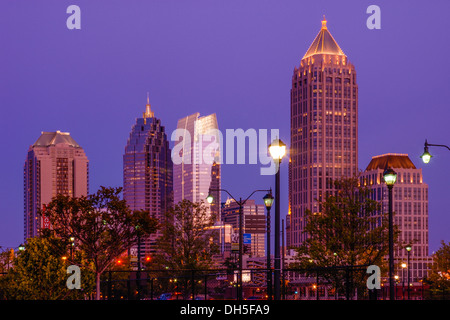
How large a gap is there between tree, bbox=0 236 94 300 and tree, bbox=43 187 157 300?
142cm

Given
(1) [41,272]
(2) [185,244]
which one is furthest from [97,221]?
(2) [185,244]

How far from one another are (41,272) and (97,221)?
5266 mm

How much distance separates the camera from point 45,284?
5016 centimetres

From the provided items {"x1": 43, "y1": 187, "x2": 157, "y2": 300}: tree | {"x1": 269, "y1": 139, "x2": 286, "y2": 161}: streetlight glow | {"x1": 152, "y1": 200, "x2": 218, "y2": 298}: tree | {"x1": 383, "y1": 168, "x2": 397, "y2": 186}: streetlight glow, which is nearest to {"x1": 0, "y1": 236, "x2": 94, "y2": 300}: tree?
{"x1": 43, "y1": 187, "x2": 157, "y2": 300}: tree

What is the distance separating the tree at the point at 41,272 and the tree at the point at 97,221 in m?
1.42

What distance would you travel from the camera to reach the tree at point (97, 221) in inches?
1940

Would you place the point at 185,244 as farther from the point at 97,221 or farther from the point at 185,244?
the point at 97,221

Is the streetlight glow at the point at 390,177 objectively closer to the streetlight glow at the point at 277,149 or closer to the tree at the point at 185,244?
the streetlight glow at the point at 277,149

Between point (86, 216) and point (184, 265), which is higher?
point (86, 216)

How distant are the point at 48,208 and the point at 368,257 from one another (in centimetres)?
2209

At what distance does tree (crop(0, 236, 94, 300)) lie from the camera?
4984 centimetres

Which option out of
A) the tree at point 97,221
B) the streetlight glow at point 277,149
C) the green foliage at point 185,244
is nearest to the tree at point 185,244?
the green foliage at point 185,244
